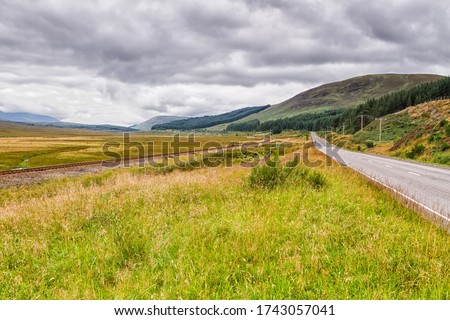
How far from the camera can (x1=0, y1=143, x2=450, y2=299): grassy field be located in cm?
346

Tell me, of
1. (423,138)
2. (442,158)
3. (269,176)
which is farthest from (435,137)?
(269,176)

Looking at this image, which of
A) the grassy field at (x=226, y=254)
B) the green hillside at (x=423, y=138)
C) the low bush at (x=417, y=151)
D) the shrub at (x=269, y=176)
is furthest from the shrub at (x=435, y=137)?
the grassy field at (x=226, y=254)

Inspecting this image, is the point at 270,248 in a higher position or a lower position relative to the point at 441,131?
lower

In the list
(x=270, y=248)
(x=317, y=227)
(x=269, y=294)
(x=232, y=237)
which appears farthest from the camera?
(x=317, y=227)

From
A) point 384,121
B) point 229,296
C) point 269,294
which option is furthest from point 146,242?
point 384,121

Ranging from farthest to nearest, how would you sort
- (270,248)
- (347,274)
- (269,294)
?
(270,248) < (347,274) < (269,294)

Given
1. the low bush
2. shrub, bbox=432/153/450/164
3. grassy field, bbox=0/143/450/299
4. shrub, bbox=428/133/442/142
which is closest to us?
grassy field, bbox=0/143/450/299

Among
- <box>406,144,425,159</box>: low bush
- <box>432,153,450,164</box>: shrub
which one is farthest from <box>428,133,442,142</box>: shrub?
<box>432,153,450,164</box>: shrub

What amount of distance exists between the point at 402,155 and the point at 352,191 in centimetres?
3864

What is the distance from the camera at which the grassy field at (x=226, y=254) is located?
136 inches

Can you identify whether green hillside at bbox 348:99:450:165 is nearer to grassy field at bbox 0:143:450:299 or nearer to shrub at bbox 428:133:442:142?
shrub at bbox 428:133:442:142

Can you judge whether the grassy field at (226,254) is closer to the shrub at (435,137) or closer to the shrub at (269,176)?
the shrub at (269,176)
